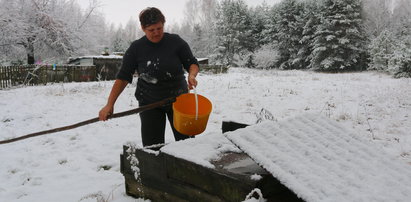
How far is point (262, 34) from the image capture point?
39.6 m

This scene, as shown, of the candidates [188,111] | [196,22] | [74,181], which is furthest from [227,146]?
[196,22]

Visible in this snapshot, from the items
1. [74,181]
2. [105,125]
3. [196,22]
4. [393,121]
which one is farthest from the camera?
[196,22]

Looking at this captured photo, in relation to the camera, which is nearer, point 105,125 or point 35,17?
point 105,125

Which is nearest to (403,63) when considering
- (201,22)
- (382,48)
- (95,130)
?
(382,48)

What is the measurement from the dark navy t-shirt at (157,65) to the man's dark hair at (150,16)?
27cm

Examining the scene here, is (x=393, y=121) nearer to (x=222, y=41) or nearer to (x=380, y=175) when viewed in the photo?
(x=380, y=175)

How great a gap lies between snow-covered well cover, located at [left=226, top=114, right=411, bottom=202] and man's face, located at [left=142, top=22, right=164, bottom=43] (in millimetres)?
1327

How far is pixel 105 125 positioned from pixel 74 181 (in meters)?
2.93

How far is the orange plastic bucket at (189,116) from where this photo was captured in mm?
2488

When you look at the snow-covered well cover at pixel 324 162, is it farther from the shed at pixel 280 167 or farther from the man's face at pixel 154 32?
the man's face at pixel 154 32

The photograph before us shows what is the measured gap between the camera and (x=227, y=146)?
266cm

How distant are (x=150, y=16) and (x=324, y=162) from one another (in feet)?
6.21

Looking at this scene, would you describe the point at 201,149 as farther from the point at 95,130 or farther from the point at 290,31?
the point at 290,31

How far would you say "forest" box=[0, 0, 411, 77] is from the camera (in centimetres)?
2069
